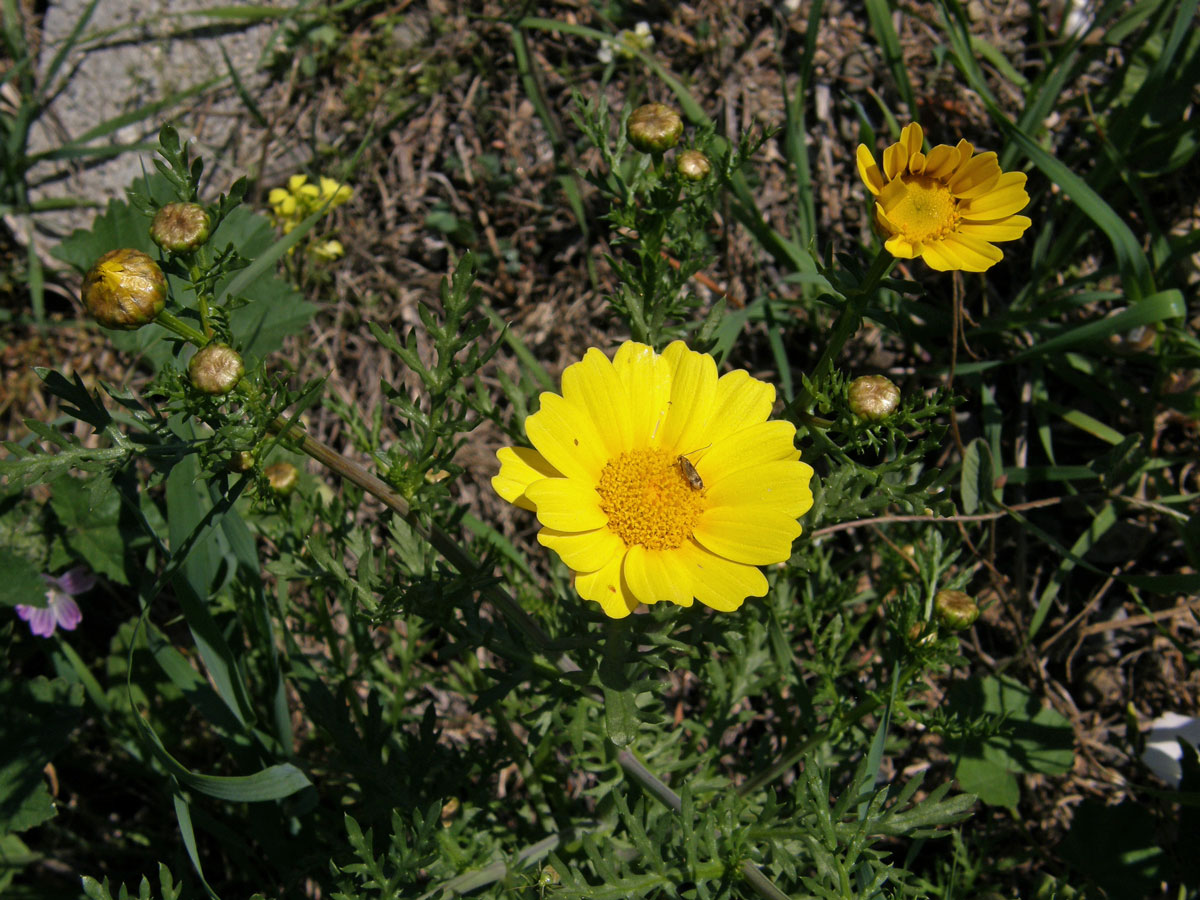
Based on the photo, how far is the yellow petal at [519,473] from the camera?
1920 millimetres

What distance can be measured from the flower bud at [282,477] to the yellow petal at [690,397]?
116cm

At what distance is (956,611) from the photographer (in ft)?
7.47

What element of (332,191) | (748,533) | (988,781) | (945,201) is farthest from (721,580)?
(332,191)

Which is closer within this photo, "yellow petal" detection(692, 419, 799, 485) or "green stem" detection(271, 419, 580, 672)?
"green stem" detection(271, 419, 580, 672)

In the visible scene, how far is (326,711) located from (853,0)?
3.72 m

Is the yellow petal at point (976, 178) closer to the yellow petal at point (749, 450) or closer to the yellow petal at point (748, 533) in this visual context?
the yellow petal at point (749, 450)

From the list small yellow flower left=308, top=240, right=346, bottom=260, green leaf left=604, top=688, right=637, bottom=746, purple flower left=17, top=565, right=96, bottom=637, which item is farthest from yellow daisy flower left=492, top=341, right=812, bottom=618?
small yellow flower left=308, top=240, right=346, bottom=260

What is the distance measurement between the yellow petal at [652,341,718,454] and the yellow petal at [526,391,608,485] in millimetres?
185

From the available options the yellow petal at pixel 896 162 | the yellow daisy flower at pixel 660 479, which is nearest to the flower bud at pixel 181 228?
the yellow daisy flower at pixel 660 479

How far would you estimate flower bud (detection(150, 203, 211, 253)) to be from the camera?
5.67 feet

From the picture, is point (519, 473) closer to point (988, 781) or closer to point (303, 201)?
point (988, 781)

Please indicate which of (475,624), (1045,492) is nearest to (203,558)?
(475,624)

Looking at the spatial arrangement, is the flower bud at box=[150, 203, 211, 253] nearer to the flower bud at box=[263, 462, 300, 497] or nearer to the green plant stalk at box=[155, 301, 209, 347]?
the green plant stalk at box=[155, 301, 209, 347]

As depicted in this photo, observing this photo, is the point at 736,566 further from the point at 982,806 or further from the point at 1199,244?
the point at 1199,244
